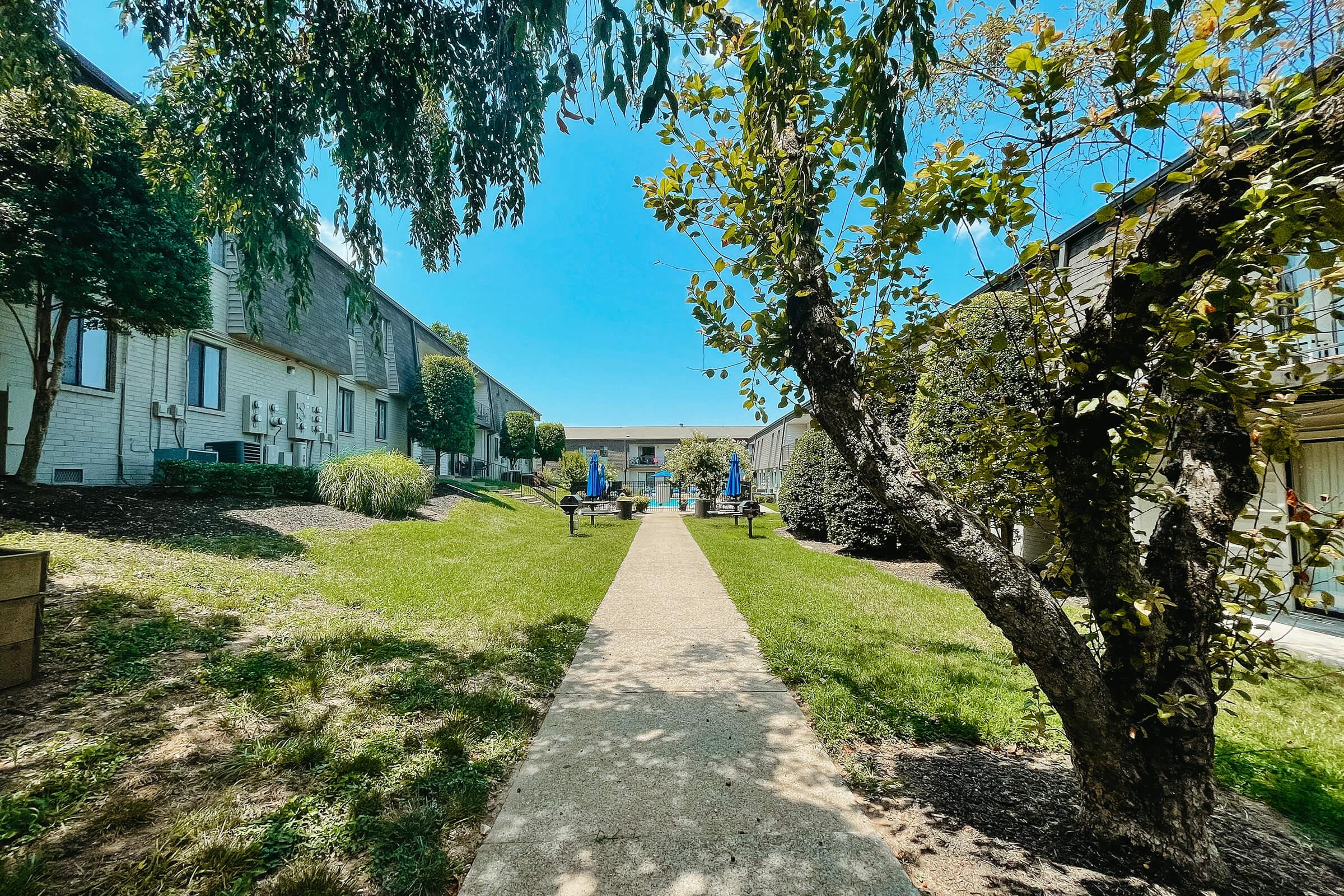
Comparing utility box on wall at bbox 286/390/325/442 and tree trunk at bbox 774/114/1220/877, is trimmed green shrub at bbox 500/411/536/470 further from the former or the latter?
tree trunk at bbox 774/114/1220/877

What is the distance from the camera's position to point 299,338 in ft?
43.0

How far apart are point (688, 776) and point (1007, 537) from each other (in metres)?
2.23

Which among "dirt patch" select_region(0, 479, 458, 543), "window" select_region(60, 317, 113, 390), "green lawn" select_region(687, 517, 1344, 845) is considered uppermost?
"window" select_region(60, 317, 113, 390)

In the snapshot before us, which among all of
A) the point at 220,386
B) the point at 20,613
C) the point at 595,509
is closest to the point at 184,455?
the point at 220,386

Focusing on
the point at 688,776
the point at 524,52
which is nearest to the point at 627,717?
the point at 688,776

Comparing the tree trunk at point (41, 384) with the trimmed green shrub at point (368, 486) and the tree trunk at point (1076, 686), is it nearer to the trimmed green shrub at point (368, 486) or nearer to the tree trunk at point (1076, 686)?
the trimmed green shrub at point (368, 486)

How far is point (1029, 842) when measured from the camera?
2094 millimetres

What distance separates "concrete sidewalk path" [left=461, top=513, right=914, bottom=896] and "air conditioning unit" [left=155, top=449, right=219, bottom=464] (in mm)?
10156

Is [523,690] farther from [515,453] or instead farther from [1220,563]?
[515,453]

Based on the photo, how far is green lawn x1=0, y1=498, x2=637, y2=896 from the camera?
192cm

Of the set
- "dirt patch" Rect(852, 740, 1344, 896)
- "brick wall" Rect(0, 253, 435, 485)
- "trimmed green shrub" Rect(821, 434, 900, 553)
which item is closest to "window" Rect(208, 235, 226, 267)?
"brick wall" Rect(0, 253, 435, 485)

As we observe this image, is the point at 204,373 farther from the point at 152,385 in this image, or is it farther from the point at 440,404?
the point at 440,404

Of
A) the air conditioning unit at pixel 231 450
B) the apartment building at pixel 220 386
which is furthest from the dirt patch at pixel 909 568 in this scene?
the air conditioning unit at pixel 231 450

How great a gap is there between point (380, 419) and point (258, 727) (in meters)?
18.2
